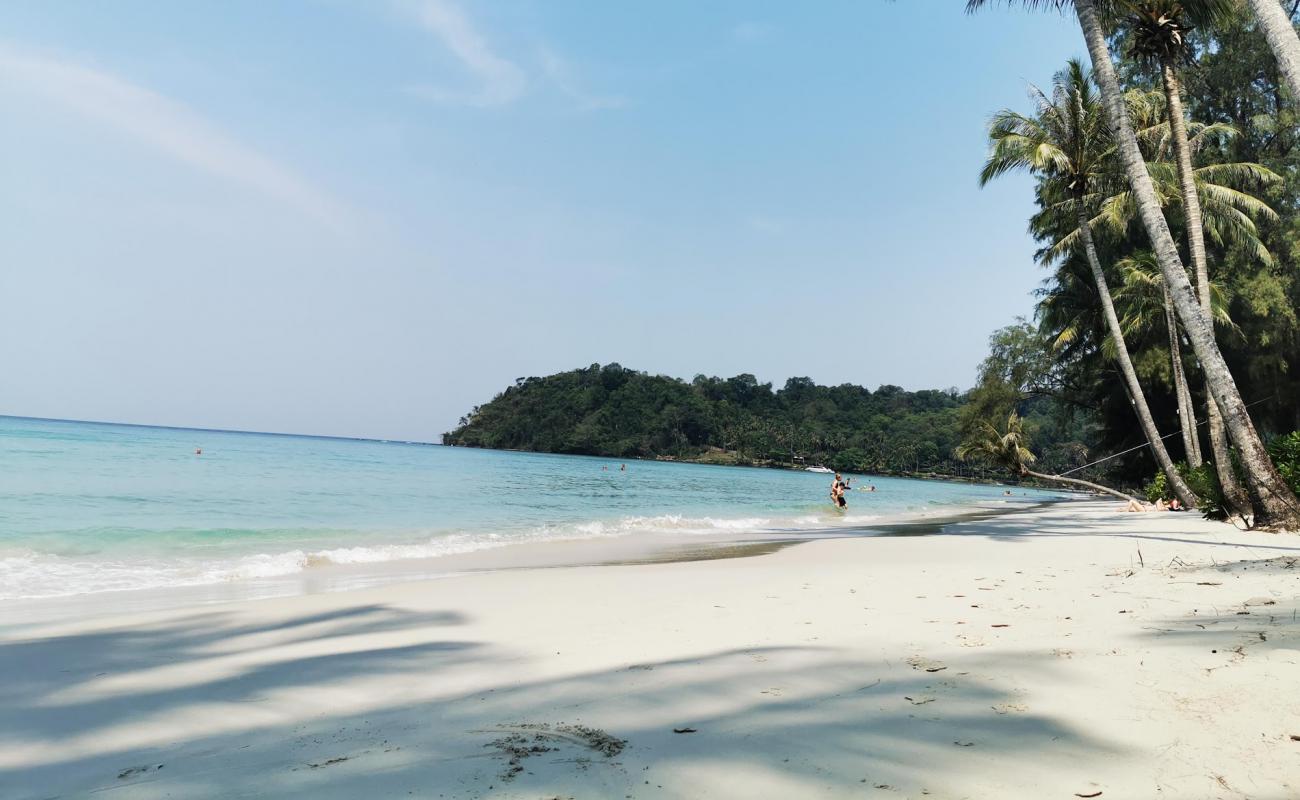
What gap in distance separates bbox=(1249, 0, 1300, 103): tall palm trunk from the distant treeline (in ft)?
326

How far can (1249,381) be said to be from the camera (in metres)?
24.9

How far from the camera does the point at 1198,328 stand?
31.1 feet

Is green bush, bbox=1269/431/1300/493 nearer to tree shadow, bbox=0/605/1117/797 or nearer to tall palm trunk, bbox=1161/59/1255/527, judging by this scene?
tall palm trunk, bbox=1161/59/1255/527

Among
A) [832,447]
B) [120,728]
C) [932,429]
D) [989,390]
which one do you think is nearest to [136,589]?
[120,728]

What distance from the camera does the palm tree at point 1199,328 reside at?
888cm

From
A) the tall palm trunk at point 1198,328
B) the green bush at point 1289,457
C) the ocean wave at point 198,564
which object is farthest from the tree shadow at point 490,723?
the green bush at point 1289,457

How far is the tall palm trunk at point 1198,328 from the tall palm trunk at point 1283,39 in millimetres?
2217

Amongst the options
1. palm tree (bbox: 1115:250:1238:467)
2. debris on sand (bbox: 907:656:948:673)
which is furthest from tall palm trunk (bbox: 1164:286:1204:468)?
debris on sand (bbox: 907:656:948:673)

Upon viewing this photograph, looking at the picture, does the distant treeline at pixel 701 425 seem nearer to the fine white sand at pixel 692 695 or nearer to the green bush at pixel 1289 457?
the green bush at pixel 1289 457

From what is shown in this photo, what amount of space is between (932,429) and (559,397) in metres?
59.8

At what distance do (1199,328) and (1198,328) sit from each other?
0.02m

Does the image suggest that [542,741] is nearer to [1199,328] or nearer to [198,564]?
[198,564]

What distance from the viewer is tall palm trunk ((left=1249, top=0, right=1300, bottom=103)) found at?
7488 millimetres

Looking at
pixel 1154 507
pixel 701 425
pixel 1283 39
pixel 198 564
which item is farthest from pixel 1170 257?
pixel 701 425
